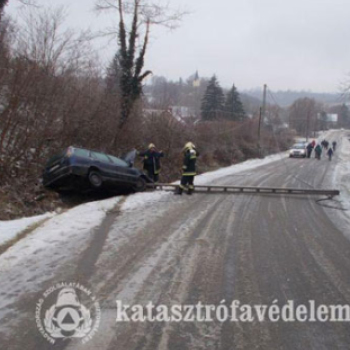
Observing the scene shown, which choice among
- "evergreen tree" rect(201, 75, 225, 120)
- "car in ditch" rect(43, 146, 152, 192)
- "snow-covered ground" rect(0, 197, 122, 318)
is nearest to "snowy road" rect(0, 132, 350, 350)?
"snow-covered ground" rect(0, 197, 122, 318)

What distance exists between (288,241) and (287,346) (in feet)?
12.5

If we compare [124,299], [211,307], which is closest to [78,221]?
[124,299]

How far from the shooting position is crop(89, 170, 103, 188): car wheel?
35.3 ft

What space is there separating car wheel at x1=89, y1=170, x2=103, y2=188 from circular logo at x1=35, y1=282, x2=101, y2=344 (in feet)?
19.6

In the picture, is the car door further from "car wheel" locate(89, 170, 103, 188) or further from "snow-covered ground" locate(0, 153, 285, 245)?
"snow-covered ground" locate(0, 153, 285, 245)

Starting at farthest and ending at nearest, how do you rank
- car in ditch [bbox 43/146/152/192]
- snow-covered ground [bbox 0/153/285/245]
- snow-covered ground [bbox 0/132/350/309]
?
car in ditch [bbox 43/146/152/192] → snow-covered ground [bbox 0/153/285/245] → snow-covered ground [bbox 0/132/350/309]

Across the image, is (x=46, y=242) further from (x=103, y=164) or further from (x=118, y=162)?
(x=118, y=162)

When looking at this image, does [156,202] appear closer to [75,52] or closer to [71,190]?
[71,190]

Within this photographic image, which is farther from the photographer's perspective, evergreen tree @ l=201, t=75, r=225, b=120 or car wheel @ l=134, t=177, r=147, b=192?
evergreen tree @ l=201, t=75, r=225, b=120

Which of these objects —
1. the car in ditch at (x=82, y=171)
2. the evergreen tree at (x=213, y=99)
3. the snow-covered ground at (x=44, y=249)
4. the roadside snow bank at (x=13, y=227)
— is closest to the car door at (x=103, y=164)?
the car in ditch at (x=82, y=171)

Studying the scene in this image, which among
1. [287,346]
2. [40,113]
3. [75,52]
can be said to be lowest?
[287,346]

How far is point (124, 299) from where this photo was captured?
461 cm

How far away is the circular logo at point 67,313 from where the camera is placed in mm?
3898

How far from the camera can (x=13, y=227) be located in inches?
292
